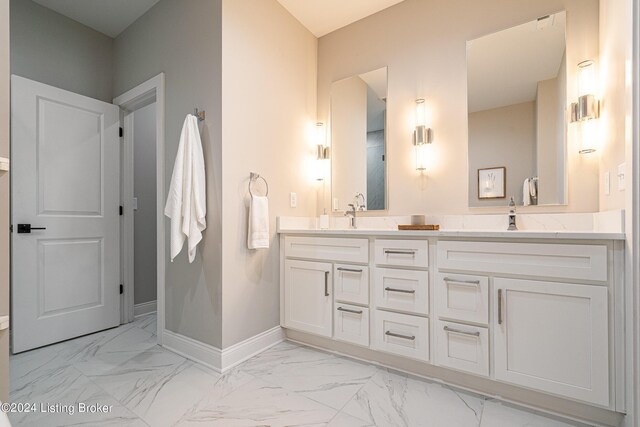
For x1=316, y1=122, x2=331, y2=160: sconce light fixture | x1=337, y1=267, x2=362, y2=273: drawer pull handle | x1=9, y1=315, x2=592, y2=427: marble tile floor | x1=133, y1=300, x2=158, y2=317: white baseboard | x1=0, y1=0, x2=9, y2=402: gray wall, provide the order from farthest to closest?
x1=133, y1=300, x2=158, y2=317: white baseboard < x1=316, y1=122, x2=331, y2=160: sconce light fixture < x1=337, y1=267, x2=362, y2=273: drawer pull handle < x1=9, y1=315, x2=592, y2=427: marble tile floor < x1=0, y1=0, x2=9, y2=402: gray wall

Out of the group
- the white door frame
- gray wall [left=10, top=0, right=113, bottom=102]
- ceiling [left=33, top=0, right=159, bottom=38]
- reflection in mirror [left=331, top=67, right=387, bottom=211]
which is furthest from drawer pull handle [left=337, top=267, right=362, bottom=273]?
gray wall [left=10, top=0, right=113, bottom=102]

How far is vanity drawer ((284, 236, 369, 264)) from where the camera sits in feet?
6.71

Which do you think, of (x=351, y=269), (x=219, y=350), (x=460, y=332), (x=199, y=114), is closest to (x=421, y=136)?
(x=351, y=269)

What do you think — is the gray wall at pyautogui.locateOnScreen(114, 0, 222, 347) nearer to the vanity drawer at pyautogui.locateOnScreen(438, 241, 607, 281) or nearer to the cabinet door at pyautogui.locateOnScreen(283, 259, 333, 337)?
the cabinet door at pyautogui.locateOnScreen(283, 259, 333, 337)

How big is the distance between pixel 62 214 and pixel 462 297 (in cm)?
301

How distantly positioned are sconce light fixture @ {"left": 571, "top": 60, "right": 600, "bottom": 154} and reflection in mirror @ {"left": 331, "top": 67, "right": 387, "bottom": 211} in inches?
48.5

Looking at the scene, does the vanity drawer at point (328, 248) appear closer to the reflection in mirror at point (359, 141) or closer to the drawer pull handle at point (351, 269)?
the drawer pull handle at point (351, 269)

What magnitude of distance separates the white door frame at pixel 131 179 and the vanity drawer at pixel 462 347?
1.98 m

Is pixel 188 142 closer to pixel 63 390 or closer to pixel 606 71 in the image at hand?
pixel 63 390

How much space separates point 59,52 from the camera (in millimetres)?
2641

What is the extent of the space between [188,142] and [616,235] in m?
2.34

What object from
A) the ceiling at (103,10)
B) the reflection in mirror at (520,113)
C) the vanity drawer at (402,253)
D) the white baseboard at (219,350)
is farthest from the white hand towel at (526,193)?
the ceiling at (103,10)

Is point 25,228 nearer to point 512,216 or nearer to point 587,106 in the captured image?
point 512,216

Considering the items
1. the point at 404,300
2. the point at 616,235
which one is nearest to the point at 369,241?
the point at 404,300
